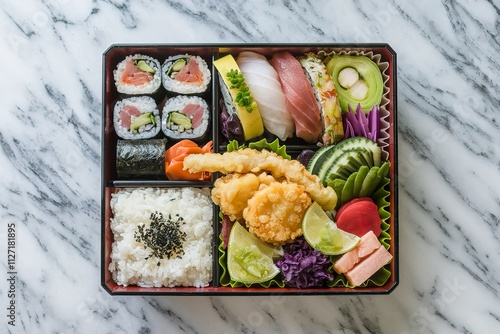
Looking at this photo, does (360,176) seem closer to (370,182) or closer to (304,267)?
(370,182)

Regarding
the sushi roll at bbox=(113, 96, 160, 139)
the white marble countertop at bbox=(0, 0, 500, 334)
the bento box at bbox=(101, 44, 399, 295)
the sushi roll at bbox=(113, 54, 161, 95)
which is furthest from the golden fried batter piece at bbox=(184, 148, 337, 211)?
the white marble countertop at bbox=(0, 0, 500, 334)

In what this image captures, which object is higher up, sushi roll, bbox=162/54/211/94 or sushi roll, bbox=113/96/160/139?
sushi roll, bbox=162/54/211/94


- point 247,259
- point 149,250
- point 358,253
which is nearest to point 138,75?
point 149,250

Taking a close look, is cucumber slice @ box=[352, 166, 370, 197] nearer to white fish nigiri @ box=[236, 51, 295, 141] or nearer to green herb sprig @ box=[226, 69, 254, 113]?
white fish nigiri @ box=[236, 51, 295, 141]

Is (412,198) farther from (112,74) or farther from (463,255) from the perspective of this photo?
(112,74)

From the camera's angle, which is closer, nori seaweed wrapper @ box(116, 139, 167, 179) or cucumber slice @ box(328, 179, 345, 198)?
cucumber slice @ box(328, 179, 345, 198)

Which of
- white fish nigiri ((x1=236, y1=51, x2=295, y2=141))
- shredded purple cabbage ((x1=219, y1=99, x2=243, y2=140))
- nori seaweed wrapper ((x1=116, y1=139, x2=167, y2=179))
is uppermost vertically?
white fish nigiri ((x1=236, y1=51, x2=295, y2=141))

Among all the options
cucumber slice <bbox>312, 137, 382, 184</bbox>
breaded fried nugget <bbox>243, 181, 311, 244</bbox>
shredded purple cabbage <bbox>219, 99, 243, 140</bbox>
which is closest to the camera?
breaded fried nugget <bbox>243, 181, 311, 244</bbox>
